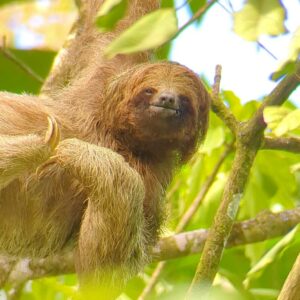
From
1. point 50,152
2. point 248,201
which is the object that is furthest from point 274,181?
point 50,152

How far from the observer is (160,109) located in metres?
5.00

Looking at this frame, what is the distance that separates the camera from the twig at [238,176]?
4.34 metres

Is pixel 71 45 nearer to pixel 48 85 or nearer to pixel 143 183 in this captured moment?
pixel 48 85

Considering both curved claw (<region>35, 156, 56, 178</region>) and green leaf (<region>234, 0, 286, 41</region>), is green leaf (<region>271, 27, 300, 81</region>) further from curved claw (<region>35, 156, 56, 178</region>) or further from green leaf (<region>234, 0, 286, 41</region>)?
curved claw (<region>35, 156, 56, 178</region>)

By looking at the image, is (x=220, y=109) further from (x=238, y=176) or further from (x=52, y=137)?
(x=52, y=137)

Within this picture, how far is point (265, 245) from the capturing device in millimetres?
5906

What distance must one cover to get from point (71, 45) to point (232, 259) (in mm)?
2420

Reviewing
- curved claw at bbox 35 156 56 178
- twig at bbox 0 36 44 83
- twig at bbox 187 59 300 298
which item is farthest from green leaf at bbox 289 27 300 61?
twig at bbox 0 36 44 83

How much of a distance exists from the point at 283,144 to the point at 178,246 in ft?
3.57

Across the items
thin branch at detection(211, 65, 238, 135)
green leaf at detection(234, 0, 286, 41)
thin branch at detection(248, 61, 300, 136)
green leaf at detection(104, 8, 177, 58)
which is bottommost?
thin branch at detection(211, 65, 238, 135)

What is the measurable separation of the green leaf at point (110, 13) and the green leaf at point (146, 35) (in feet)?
0.25

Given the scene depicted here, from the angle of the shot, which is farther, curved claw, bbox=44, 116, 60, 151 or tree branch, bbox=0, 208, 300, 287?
tree branch, bbox=0, 208, 300, 287

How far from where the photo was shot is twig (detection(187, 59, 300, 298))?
171 inches

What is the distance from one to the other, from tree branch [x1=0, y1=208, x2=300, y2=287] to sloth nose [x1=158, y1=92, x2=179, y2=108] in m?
1.00
